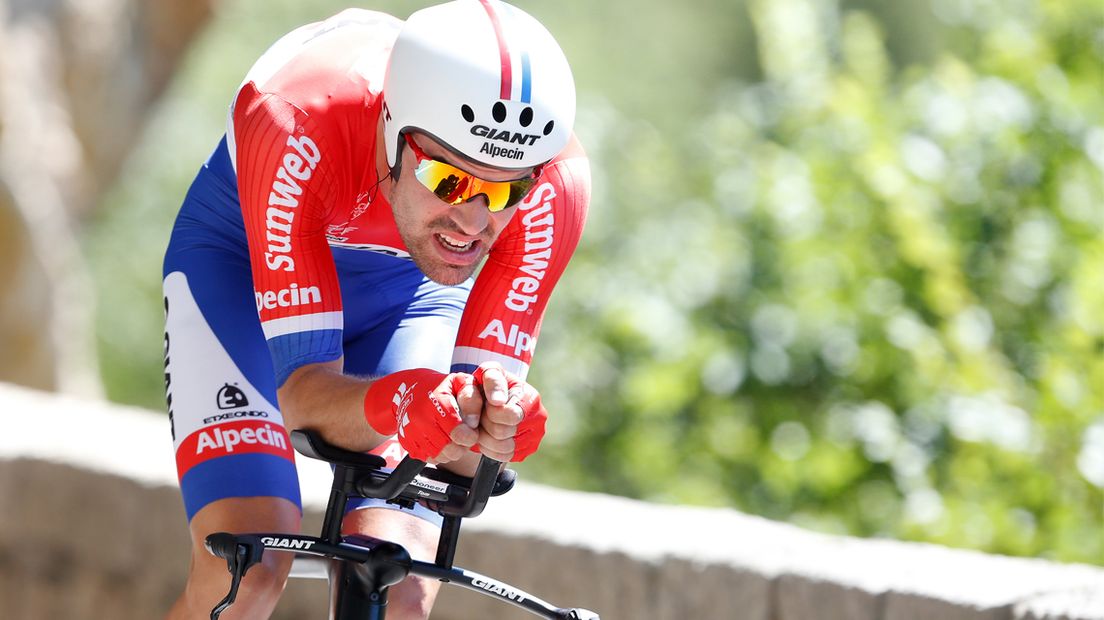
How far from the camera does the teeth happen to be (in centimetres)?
259

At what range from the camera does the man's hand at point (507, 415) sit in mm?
2152

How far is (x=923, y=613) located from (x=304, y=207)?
1624 mm

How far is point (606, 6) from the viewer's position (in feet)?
80.3

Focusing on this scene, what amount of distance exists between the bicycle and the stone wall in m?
0.99

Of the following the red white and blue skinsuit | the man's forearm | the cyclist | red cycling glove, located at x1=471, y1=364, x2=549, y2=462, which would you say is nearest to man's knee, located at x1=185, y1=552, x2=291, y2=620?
the cyclist

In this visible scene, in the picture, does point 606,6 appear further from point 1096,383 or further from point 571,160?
point 571,160

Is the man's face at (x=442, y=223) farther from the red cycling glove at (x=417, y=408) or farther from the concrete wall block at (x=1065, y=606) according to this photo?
the concrete wall block at (x=1065, y=606)

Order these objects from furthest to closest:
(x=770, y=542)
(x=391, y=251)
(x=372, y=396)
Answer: (x=770, y=542) < (x=391, y=251) < (x=372, y=396)

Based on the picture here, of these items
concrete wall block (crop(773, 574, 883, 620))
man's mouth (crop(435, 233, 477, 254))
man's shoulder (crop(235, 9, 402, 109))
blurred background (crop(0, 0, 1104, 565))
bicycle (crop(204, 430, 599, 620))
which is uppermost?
blurred background (crop(0, 0, 1104, 565))

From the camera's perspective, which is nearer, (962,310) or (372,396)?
(372,396)

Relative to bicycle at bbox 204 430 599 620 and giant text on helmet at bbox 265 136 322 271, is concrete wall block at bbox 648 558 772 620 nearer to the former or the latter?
bicycle at bbox 204 430 599 620

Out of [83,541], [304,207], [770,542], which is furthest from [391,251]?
[83,541]

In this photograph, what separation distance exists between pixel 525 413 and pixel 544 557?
5.31ft

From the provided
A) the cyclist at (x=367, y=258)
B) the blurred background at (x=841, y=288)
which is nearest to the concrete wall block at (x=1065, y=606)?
the cyclist at (x=367, y=258)
